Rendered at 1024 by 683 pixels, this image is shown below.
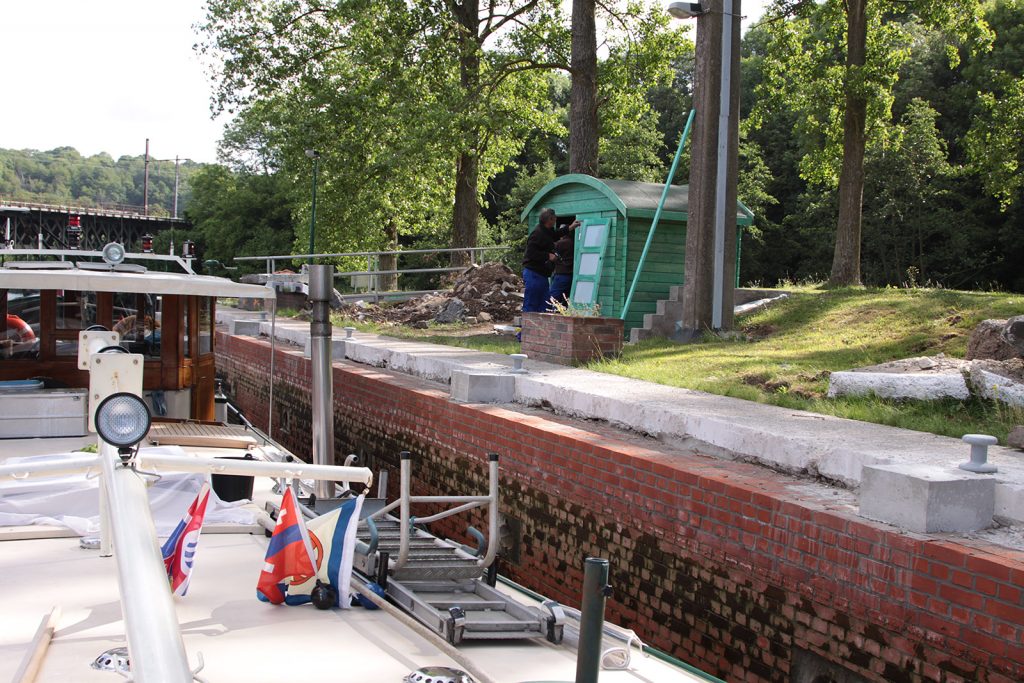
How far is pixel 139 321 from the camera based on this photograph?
415 inches

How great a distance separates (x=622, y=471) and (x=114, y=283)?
533cm

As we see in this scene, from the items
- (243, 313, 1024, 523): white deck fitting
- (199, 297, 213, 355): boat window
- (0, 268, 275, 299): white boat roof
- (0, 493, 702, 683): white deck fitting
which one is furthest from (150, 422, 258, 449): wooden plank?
(0, 493, 702, 683): white deck fitting

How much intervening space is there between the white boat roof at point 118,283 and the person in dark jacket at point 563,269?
5.96m

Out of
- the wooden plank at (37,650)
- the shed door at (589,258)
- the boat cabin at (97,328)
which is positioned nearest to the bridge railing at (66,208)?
the shed door at (589,258)

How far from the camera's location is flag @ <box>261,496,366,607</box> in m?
5.50

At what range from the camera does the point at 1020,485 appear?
501 centimetres

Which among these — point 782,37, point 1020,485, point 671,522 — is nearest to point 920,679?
point 1020,485

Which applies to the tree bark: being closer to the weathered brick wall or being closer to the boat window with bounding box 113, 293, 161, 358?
the weathered brick wall

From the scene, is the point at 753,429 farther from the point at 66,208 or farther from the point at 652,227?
the point at 66,208

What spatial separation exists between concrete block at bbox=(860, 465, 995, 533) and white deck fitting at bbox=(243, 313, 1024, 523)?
0.19 meters

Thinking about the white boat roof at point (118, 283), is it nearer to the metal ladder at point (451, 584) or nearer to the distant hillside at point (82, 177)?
the metal ladder at point (451, 584)

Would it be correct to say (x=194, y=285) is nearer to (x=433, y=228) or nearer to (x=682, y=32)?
(x=682, y=32)

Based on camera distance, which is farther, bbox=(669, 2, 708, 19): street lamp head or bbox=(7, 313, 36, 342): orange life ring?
bbox=(669, 2, 708, 19): street lamp head

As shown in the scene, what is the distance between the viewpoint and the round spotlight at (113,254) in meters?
10.0
